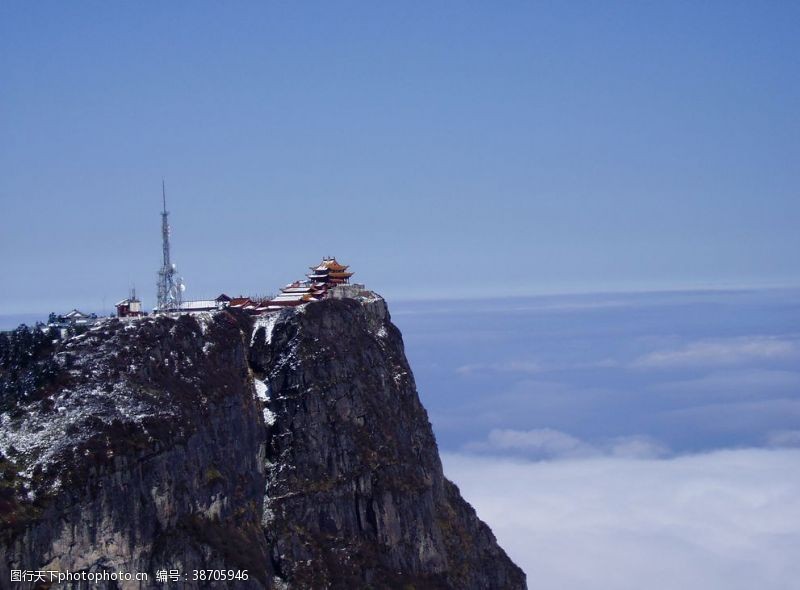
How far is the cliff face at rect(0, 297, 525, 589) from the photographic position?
11712 cm

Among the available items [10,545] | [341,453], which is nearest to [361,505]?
[341,453]

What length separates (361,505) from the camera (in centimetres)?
14475

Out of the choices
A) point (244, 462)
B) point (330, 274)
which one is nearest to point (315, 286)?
point (330, 274)

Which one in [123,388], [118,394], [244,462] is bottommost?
[244,462]

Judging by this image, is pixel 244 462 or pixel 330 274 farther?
pixel 330 274

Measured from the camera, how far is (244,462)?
136125 millimetres

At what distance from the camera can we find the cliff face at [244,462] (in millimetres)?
117125

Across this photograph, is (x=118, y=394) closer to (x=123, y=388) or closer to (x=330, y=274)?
(x=123, y=388)

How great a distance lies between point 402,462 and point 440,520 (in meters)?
9.44

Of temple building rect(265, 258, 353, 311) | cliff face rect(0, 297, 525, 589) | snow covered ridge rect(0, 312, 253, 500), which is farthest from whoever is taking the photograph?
temple building rect(265, 258, 353, 311)

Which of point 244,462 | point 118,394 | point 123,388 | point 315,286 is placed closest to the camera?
point 118,394

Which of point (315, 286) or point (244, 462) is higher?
point (315, 286)

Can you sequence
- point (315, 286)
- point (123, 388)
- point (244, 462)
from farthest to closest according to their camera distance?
point (315, 286), point (244, 462), point (123, 388)

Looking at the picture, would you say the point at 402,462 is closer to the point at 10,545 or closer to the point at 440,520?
the point at 440,520
